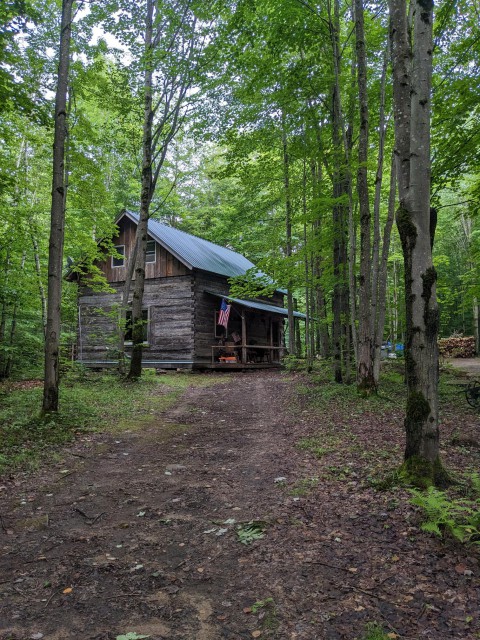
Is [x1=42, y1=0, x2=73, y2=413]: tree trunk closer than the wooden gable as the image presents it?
Yes

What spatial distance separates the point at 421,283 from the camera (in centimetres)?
402

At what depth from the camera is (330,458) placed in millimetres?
5656

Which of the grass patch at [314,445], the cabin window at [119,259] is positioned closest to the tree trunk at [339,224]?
the grass patch at [314,445]

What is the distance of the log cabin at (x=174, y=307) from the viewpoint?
68.5ft

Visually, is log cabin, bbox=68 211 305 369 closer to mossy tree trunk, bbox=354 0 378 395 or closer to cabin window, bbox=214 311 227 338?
cabin window, bbox=214 311 227 338

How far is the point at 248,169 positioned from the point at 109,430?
12409 mm

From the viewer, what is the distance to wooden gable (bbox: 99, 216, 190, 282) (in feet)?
69.8

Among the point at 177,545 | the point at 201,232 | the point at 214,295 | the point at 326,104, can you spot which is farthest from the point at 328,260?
the point at 201,232

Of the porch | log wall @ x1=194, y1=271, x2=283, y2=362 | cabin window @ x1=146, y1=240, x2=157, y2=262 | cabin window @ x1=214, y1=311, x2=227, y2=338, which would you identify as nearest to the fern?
the porch

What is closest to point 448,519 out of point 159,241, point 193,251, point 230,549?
point 230,549

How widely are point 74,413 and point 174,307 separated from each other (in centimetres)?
1308

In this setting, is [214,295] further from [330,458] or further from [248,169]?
[330,458]

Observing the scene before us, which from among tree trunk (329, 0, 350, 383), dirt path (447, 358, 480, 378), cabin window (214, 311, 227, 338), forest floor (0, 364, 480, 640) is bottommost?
forest floor (0, 364, 480, 640)

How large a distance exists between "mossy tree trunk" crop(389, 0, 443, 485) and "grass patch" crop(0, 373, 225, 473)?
491 cm
